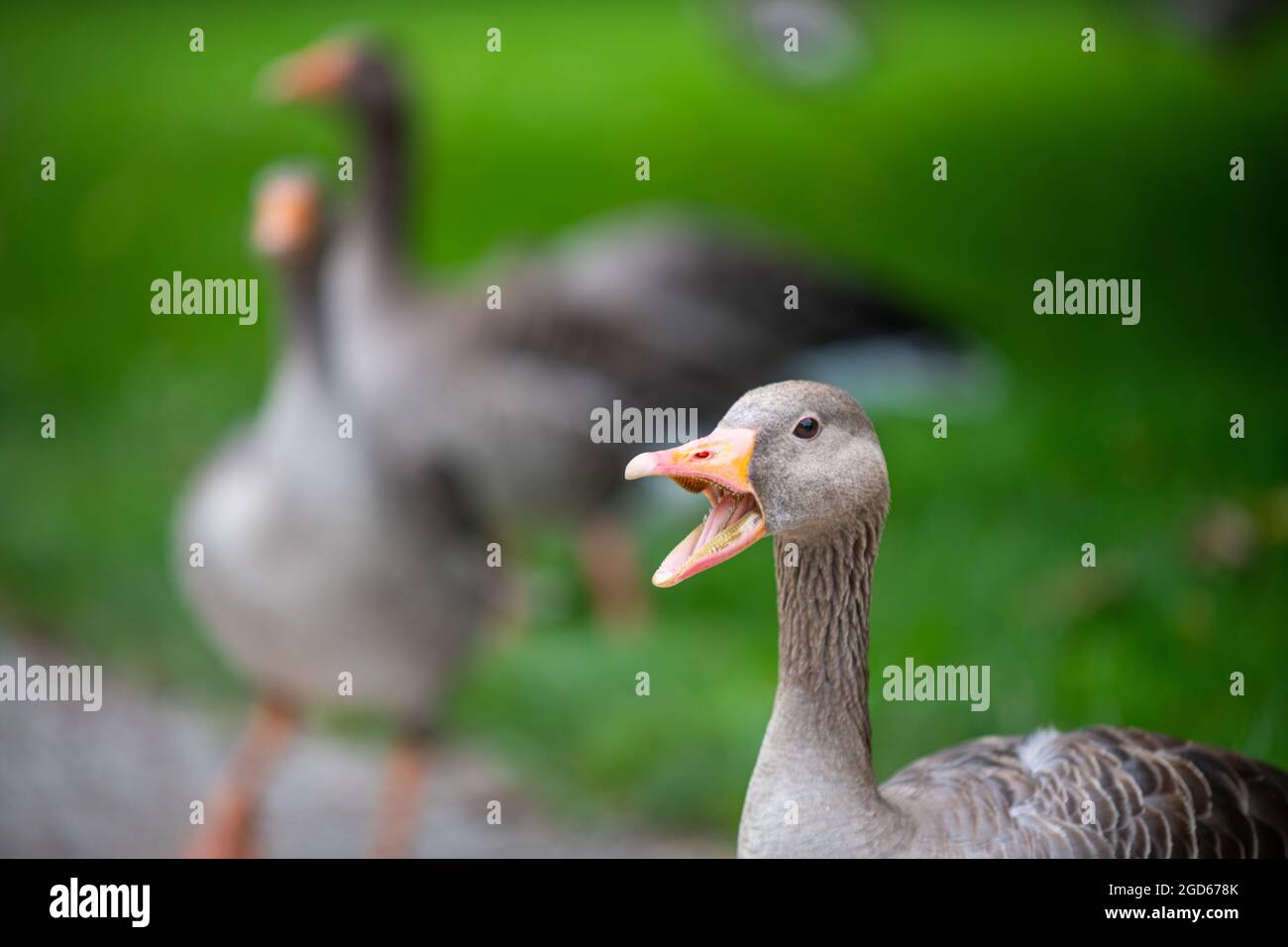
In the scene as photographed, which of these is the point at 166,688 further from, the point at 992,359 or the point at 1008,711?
the point at 992,359

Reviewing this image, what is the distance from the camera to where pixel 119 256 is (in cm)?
648

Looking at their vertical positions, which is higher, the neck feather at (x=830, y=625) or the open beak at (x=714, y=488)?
the open beak at (x=714, y=488)

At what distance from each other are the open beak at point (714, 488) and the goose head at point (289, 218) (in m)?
2.11

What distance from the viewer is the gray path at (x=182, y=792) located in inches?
166

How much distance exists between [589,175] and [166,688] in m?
2.95

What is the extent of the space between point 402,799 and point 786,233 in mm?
3140
